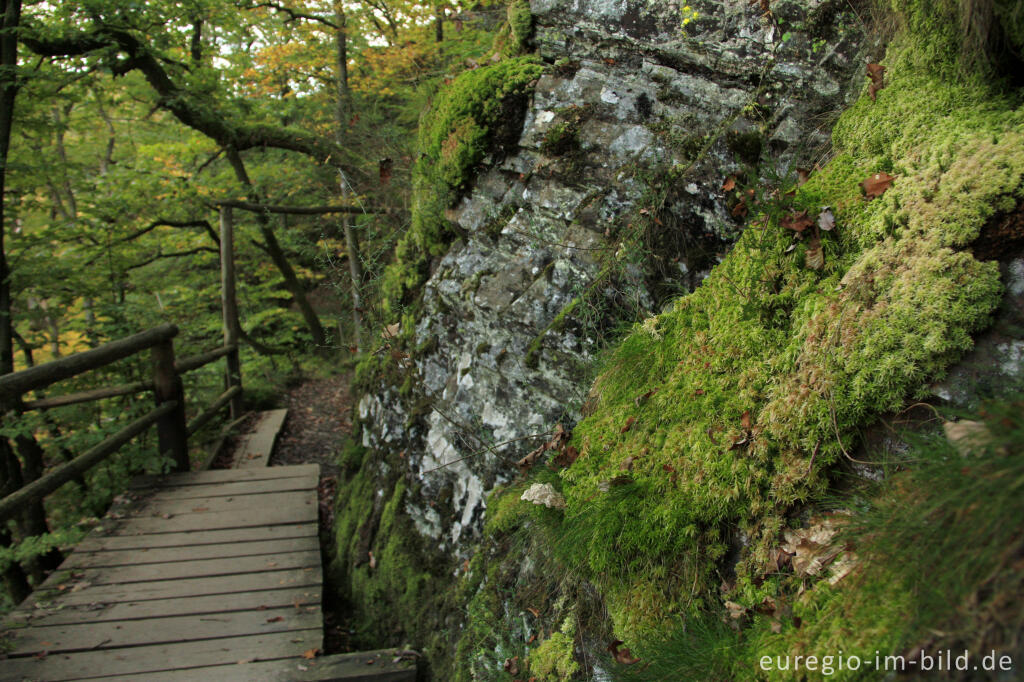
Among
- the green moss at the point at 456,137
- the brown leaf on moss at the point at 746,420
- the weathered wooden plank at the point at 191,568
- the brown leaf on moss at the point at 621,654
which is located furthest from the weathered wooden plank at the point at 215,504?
the brown leaf on moss at the point at 746,420

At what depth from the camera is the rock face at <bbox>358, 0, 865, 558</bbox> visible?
3.26m

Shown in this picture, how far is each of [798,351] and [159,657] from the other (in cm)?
412

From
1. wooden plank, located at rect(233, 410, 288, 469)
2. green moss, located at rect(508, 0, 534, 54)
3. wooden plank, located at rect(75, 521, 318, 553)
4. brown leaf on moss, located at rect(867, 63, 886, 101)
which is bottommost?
wooden plank, located at rect(233, 410, 288, 469)

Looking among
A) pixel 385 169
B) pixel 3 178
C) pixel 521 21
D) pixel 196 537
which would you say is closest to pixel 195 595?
pixel 196 537

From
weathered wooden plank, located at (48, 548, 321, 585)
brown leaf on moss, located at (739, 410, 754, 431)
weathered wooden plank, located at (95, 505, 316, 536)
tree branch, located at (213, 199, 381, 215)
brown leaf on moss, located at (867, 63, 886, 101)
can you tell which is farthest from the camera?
tree branch, located at (213, 199, 381, 215)

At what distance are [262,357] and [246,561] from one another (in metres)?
7.30

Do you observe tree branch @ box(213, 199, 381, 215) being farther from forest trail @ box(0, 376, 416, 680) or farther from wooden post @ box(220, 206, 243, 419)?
forest trail @ box(0, 376, 416, 680)

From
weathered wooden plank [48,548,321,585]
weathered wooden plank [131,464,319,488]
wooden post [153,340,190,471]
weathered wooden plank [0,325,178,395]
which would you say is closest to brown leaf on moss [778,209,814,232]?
weathered wooden plank [48,548,321,585]

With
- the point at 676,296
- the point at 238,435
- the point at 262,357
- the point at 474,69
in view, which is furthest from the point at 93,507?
the point at 676,296

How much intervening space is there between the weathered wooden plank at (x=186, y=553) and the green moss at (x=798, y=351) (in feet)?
10.5

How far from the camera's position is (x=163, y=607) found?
13.1ft

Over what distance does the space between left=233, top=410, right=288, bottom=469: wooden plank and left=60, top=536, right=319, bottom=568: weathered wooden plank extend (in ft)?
6.54

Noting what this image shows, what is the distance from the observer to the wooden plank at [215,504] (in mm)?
5180

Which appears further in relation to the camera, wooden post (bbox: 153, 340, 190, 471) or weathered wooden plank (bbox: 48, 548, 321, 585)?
wooden post (bbox: 153, 340, 190, 471)
